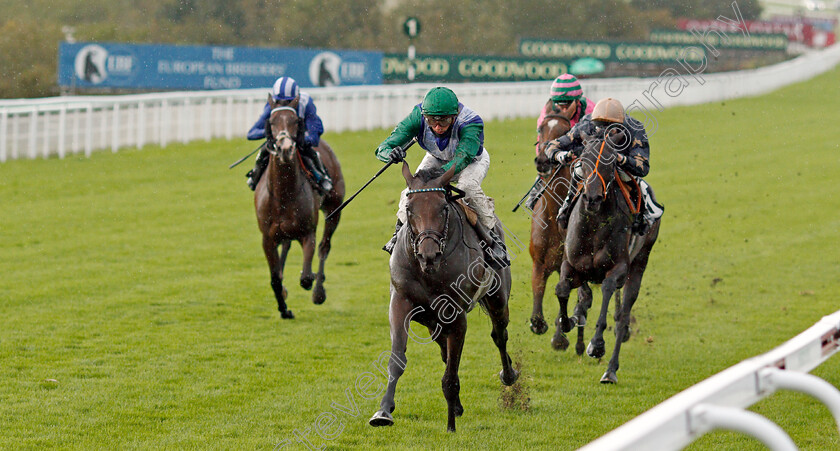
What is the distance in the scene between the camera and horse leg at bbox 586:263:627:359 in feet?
22.7

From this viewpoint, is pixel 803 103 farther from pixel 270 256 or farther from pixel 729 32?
pixel 270 256

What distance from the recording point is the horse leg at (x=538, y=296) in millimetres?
7602

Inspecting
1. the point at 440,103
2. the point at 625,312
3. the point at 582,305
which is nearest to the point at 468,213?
the point at 440,103

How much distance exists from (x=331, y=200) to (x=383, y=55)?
727 inches

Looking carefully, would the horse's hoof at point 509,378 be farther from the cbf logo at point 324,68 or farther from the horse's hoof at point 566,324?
the cbf logo at point 324,68

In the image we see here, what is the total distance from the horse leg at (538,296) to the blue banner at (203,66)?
19.6 metres

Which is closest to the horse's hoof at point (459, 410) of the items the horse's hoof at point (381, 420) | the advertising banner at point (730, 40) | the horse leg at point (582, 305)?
the horse's hoof at point (381, 420)

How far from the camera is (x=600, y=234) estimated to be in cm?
708

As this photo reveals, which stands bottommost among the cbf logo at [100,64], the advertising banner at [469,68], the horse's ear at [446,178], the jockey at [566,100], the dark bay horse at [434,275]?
the dark bay horse at [434,275]

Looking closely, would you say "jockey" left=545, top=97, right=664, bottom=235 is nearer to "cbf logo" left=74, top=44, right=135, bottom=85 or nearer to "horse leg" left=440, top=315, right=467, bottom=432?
"horse leg" left=440, top=315, right=467, bottom=432

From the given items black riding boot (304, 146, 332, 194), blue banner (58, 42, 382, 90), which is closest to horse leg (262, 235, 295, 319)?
black riding boot (304, 146, 332, 194)

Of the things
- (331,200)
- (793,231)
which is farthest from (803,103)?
(331,200)

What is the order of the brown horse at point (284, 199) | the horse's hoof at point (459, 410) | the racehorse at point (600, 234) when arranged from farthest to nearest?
the brown horse at point (284, 199)
the racehorse at point (600, 234)
the horse's hoof at point (459, 410)

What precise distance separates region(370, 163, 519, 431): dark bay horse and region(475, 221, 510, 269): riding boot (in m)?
0.06
